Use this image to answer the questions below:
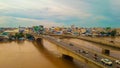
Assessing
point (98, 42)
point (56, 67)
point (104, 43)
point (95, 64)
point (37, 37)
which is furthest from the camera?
point (37, 37)

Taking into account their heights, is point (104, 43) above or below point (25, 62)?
above

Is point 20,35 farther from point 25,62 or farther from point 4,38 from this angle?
point 25,62

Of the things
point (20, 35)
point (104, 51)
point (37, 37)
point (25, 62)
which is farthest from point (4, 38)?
point (104, 51)

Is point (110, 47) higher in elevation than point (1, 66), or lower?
higher

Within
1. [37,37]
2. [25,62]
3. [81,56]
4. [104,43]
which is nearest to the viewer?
[81,56]

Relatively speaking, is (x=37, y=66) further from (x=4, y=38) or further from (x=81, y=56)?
(x=4, y=38)

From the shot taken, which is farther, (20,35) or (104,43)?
(20,35)

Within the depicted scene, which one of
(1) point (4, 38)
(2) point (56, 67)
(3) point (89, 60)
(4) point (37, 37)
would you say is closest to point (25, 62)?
(2) point (56, 67)

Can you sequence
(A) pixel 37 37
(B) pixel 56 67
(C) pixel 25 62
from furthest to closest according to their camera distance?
(A) pixel 37 37 < (C) pixel 25 62 < (B) pixel 56 67

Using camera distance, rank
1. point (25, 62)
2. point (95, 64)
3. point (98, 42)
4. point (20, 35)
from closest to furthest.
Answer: point (95, 64) → point (25, 62) → point (98, 42) → point (20, 35)
